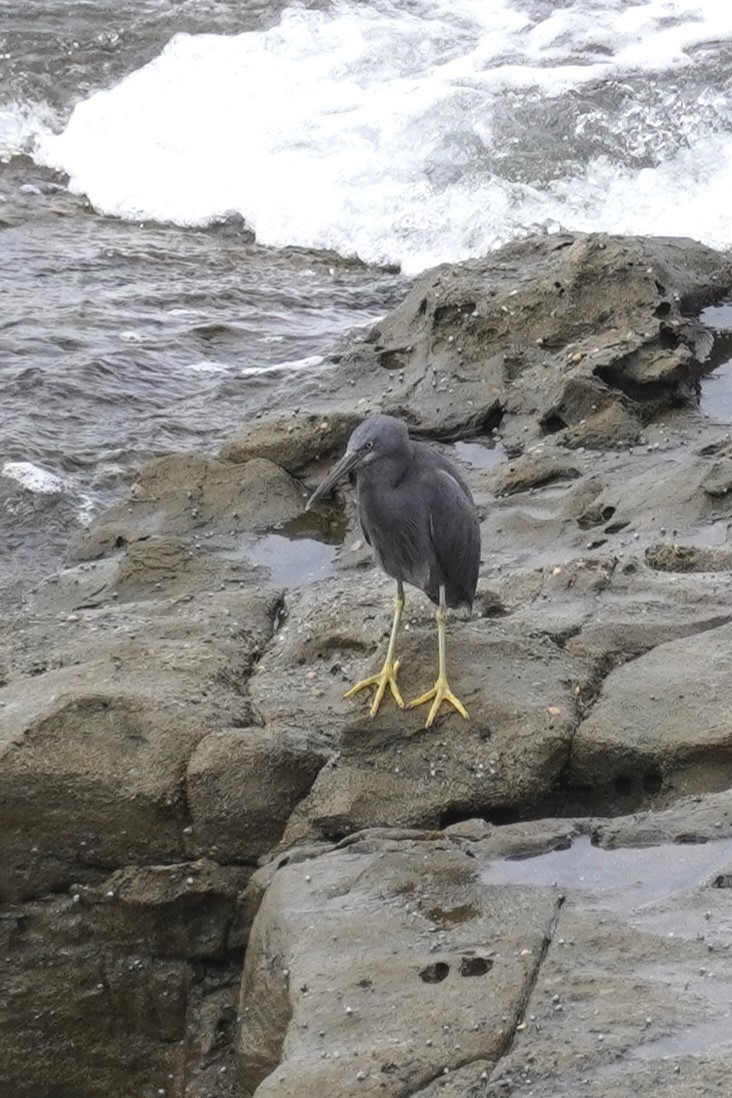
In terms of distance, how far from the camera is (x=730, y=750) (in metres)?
4.26

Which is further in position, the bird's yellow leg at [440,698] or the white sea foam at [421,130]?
the white sea foam at [421,130]

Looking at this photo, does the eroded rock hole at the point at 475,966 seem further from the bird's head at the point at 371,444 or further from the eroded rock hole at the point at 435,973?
the bird's head at the point at 371,444

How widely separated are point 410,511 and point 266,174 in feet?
24.1

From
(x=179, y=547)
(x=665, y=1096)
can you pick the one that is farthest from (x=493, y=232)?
(x=665, y=1096)

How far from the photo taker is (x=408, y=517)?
15.6 feet

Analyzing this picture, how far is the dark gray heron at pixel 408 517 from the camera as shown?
4707 millimetres

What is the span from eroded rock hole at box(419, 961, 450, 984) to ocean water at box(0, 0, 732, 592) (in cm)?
378

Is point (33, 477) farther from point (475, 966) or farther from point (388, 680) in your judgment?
point (475, 966)

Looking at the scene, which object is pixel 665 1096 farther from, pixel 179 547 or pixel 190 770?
pixel 179 547

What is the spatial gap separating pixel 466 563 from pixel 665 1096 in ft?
7.19

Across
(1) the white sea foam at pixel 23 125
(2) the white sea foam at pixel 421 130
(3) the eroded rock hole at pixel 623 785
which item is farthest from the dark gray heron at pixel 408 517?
(1) the white sea foam at pixel 23 125

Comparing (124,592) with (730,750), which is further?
(124,592)

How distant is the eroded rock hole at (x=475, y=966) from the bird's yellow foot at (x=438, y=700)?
3.62ft

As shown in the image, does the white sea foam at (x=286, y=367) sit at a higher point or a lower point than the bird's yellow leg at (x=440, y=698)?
lower
